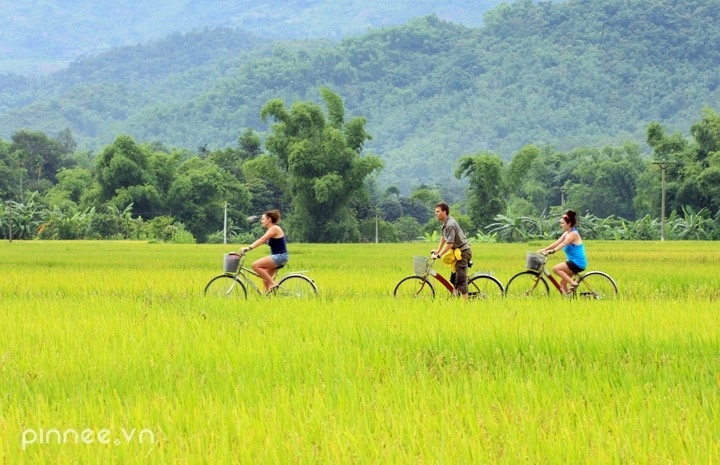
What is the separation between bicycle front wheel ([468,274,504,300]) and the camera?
13.8 metres

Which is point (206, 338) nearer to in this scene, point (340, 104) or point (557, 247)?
point (557, 247)

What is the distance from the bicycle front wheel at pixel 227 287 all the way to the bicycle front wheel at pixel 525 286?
3449mm

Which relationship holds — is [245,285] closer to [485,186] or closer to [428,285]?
[428,285]

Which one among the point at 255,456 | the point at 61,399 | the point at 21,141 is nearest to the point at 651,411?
the point at 255,456

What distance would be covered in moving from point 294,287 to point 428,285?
5.73 ft

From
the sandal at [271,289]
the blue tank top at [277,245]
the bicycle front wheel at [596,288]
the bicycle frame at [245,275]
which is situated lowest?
the bicycle front wheel at [596,288]

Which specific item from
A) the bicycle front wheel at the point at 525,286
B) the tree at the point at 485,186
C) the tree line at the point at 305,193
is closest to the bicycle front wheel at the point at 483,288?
the bicycle front wheel at the point at 525,286

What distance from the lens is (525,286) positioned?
46.9 ft

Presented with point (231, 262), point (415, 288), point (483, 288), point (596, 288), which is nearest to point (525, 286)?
point (483, 288)

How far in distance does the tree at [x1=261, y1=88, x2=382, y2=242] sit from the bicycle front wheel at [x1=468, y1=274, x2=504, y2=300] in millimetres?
52245

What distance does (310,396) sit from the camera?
20.4 feet

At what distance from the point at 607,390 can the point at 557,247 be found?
290 inches

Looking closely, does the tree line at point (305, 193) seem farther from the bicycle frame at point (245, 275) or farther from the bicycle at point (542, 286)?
the bicycle at point (542, 286)

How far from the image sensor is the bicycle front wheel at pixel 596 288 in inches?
552
